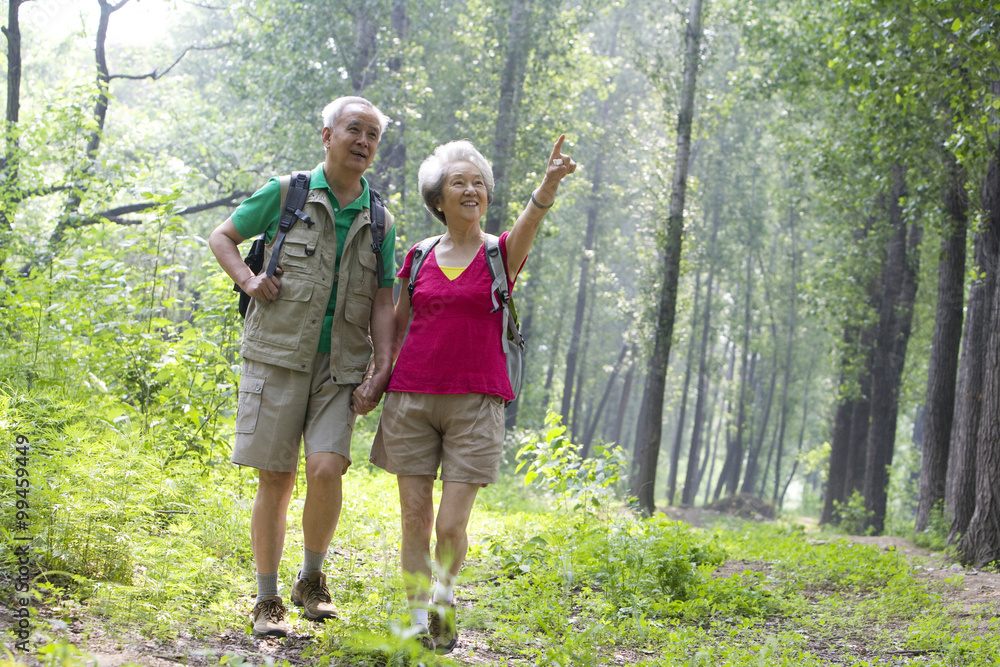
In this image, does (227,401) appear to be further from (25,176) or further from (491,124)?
(491,124)

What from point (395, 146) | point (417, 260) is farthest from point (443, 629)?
point (395, 146)

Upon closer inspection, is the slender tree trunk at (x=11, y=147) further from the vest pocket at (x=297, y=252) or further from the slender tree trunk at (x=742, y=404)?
the slender tree trunk at (x=742, y=404)

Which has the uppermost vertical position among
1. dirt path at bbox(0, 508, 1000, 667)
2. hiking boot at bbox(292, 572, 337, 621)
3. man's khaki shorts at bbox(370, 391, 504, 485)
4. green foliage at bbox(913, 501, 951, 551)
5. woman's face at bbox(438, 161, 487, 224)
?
woman's face at bbox(438, 161, 487, 224)

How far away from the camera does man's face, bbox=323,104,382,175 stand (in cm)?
400

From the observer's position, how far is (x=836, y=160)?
50.6 ft

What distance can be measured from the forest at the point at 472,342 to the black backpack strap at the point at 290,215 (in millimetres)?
1501

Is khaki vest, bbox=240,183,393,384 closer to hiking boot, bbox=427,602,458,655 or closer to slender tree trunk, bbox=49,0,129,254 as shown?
hiking boot, bbox=427,602,458,655

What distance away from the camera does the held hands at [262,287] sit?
Answer: 150 inches

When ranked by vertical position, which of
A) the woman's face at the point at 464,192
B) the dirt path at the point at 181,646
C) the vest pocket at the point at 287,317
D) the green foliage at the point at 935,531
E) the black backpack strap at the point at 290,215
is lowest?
the dirt path at the point at 181,646

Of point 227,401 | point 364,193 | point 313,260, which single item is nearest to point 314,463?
point 313,260

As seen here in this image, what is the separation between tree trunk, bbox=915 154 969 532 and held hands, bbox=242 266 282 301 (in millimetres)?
10716

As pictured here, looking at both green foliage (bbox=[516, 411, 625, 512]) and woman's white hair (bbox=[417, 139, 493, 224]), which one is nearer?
woman's white hair (bbox=[417, 139, 493, 224])

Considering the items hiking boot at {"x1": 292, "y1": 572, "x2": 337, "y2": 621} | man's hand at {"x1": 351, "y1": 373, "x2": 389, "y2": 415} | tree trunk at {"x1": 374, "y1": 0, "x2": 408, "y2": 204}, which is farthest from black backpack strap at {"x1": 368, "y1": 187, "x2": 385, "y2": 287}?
tree trunk at {"x1": 374, "y1": 0, "x2": 408, "y2": 204}

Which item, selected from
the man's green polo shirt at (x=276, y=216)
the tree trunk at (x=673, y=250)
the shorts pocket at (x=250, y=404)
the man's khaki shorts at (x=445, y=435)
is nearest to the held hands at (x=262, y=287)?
the man's green polo shirt at (x=276, y=216)
